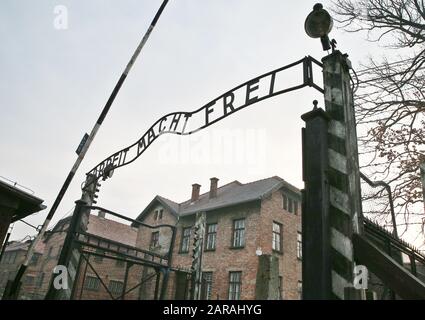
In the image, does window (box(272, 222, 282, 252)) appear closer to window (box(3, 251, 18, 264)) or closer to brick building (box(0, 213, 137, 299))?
brick building (box(0, 213, 137, 299))

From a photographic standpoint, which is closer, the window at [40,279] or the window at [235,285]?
the window at [235,285]

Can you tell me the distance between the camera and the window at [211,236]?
22234mm

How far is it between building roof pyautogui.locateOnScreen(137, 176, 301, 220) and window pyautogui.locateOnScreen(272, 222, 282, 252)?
236cm

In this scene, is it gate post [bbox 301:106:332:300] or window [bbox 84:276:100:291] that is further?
window [bbox 84:276:100:291]

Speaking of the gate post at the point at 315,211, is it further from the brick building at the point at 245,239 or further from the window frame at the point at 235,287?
the window frame at the point at 235,287

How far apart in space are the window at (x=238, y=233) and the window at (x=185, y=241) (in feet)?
15.2

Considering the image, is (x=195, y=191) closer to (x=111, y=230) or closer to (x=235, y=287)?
(x=235, y=287)

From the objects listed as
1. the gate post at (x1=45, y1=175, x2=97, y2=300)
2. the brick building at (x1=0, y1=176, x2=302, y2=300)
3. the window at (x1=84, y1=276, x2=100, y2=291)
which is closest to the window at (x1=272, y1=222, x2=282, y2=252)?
the brick building at (x1=0, y1=176, x2=302, y2=300)

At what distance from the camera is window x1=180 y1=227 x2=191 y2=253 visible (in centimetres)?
2403

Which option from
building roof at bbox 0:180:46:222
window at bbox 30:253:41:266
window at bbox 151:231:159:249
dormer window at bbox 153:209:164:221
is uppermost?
dormer window at bbox 153:209:164:221

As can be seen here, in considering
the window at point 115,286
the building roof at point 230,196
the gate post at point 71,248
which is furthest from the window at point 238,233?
the gate post at point 71,248

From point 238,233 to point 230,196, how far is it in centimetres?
367

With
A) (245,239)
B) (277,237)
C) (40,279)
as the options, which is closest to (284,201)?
(277,237)
